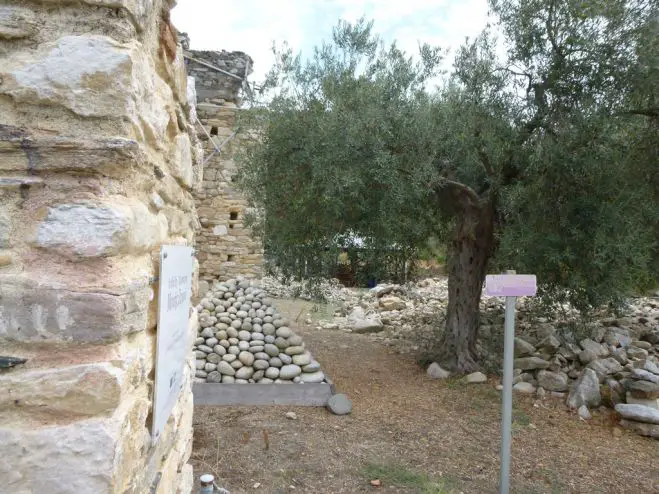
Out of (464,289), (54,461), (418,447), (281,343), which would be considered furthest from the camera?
(464,289)

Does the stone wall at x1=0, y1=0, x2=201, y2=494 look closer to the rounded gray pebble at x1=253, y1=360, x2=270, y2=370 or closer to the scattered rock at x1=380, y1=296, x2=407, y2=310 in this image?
the rounded gray pebble at x1=253, y1=360, x2=270, y2=370

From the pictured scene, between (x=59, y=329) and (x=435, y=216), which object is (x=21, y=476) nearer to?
(x=59, y=329)

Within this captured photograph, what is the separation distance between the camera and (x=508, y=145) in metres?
5.80

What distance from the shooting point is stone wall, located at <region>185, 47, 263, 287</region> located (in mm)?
10680

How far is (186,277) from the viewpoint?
2273mm

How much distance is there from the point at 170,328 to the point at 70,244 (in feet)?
2.16

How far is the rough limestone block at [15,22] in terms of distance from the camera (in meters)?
1.39

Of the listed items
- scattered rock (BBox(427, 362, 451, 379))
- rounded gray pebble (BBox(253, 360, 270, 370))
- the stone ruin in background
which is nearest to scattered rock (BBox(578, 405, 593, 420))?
scattered rock (BBox(427, 362, 451, 379))

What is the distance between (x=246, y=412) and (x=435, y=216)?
4066 mm

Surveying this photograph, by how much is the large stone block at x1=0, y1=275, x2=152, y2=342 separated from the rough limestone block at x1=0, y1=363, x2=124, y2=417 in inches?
3.4

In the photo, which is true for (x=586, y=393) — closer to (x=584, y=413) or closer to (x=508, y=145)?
(x=584, y=413)

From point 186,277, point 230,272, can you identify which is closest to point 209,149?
point 230,272

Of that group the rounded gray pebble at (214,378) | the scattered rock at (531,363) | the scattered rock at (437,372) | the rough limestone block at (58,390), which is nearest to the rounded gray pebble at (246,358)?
the rounded gray pebble at (214,378)

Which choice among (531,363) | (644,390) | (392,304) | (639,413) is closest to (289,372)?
(531,363)
